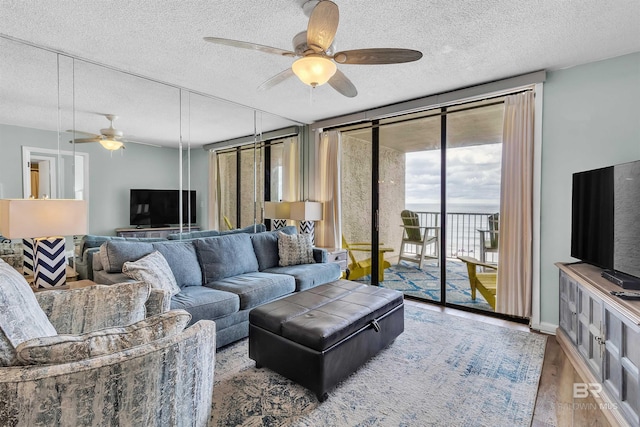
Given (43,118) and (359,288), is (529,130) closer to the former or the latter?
(359,288)

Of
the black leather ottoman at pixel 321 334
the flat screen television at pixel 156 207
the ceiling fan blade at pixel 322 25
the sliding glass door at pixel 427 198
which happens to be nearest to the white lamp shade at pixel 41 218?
the flat screen television at pixel 156 207

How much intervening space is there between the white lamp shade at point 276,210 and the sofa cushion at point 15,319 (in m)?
3.17

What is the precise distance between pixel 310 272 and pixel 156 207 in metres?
1.82

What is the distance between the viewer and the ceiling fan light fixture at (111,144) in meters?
2.92

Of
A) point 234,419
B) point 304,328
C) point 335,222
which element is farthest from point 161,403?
point 335,222

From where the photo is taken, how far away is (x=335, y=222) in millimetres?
4621

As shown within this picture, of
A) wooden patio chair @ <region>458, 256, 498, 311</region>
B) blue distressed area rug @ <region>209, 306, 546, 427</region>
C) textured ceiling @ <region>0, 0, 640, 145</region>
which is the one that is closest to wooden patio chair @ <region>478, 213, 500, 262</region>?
wooden patio chair @ <region>458, 256, 498, 311</region>

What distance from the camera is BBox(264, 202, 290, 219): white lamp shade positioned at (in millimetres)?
4480

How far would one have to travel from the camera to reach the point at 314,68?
6.39ft

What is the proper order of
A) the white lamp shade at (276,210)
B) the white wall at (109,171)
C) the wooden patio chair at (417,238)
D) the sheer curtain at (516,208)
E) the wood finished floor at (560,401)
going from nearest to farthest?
the wood finished floor at (560,401)
the white wall at (109,171)
the sheer curtain at (516,208)
the wooden patio chair at (417,238)
the white lamp shade at (276,210)

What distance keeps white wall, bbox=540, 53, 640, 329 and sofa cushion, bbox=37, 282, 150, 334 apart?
3.40 m

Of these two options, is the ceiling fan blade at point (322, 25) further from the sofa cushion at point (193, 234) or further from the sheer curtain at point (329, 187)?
the sheer curtain at point (329, 187)

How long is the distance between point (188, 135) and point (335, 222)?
2316 millimetres

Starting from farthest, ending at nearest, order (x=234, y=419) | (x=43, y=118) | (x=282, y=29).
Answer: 1. (x=43, y=118)
2. (x=282, y=29)
3. (x=234, y=419)
